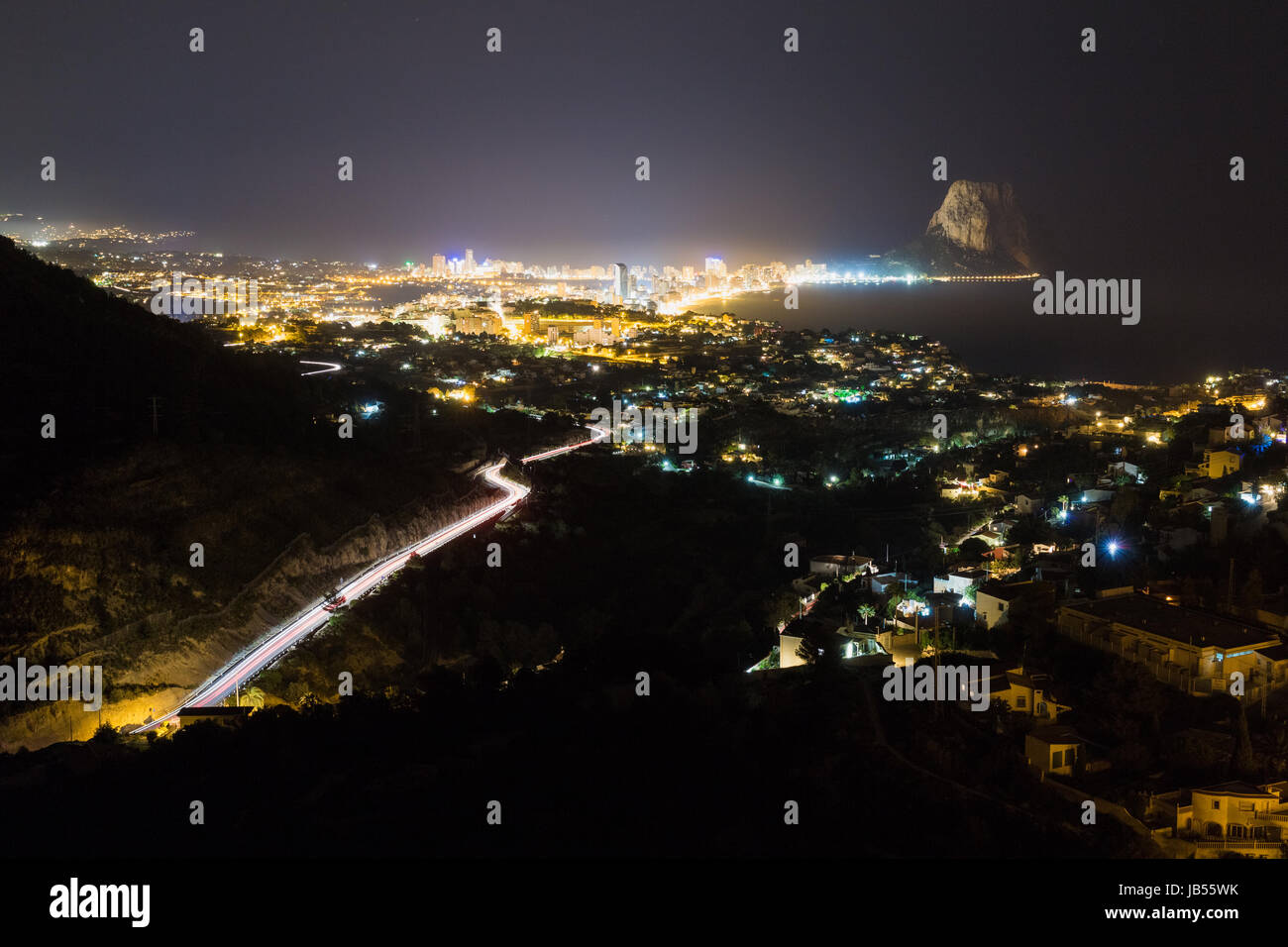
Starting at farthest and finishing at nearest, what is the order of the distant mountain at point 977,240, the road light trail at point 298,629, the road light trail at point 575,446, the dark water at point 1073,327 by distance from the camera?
the distant mountain at point 977,240, the dark water at point 1073,327, the road light trail at point 575,446, the road light trail at point 298,629

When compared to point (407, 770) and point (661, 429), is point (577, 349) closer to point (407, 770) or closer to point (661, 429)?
point (661, 429)

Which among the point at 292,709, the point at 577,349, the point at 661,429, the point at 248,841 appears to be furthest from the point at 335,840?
the point at 577,349

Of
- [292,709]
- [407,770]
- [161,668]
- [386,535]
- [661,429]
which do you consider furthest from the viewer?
[661,429]

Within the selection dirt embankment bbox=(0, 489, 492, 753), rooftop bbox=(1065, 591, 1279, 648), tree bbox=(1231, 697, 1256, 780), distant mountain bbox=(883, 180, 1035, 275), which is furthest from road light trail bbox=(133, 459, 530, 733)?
distant mountain bbox=(883, 180, 1035, 275)

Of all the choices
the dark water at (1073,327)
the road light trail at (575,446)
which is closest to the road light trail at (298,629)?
the road light trail at (575,446)

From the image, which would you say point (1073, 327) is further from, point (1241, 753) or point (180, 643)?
point (180, 643)

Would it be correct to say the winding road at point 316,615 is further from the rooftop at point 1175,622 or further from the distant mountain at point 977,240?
the distant mountain at point 977,240

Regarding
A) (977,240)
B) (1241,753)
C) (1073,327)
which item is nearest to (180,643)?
(1241,753)
